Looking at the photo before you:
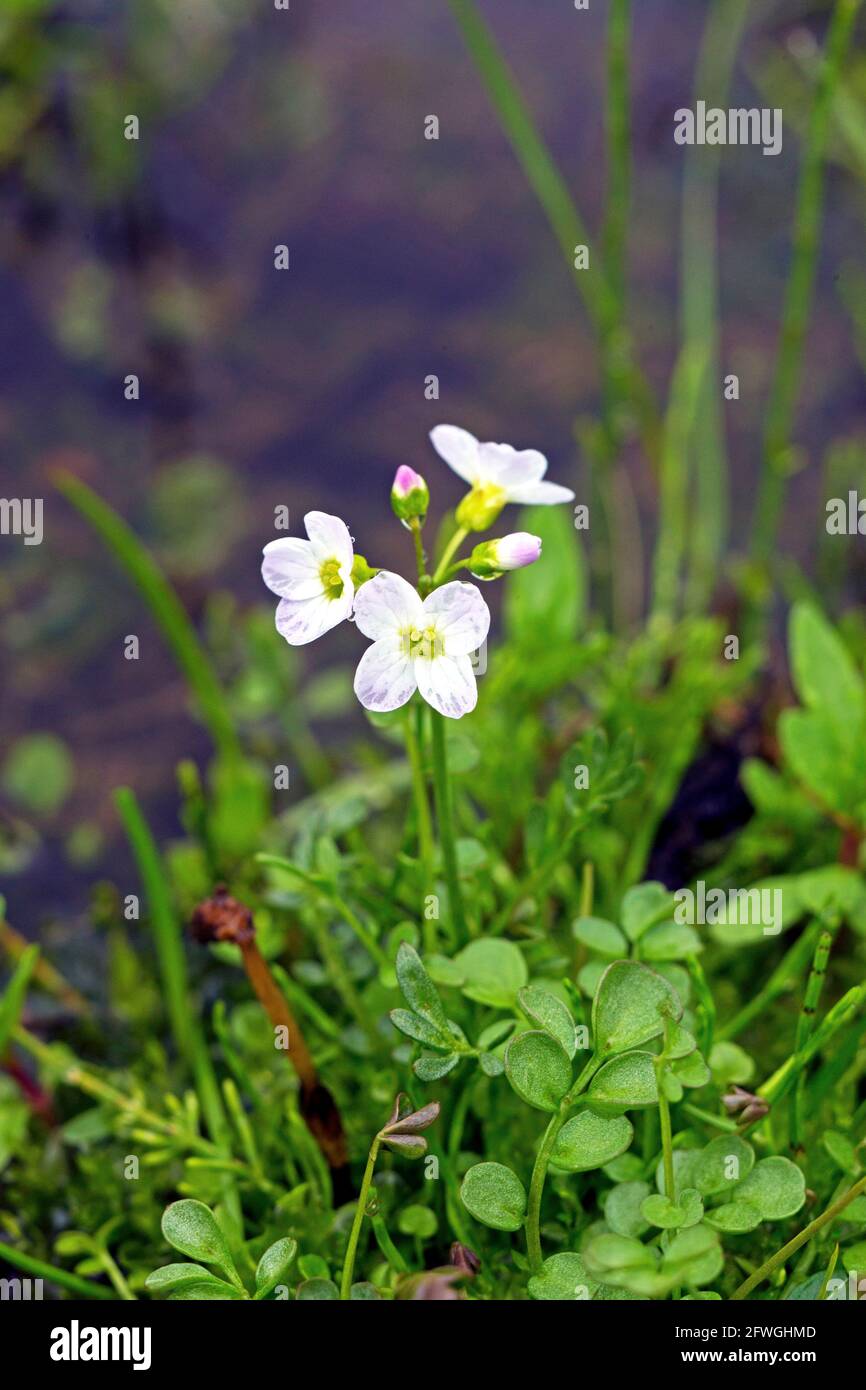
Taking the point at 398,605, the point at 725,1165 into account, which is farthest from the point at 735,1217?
the point at 398,605

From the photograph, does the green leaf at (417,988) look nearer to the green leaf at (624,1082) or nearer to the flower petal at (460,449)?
the green leaf at (624,1082)

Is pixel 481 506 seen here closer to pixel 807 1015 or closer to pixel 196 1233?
pixel 807 1015

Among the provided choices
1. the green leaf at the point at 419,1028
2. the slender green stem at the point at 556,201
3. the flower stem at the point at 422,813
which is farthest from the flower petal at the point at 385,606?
the slender green stem at the point at 556,201

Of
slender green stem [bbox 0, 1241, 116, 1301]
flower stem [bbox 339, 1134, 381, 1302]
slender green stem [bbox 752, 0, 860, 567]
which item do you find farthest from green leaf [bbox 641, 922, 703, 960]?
slender green stem [bbox 752, 0, 860, 567]

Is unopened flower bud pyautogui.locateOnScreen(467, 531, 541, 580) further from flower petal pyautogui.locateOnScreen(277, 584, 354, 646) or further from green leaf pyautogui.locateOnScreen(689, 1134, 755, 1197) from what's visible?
green leaf pyautogui.locateOnScreen(689, 1134, 755, 1197)

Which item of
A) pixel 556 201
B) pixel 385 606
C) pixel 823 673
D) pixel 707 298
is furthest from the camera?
pixel 707 298
